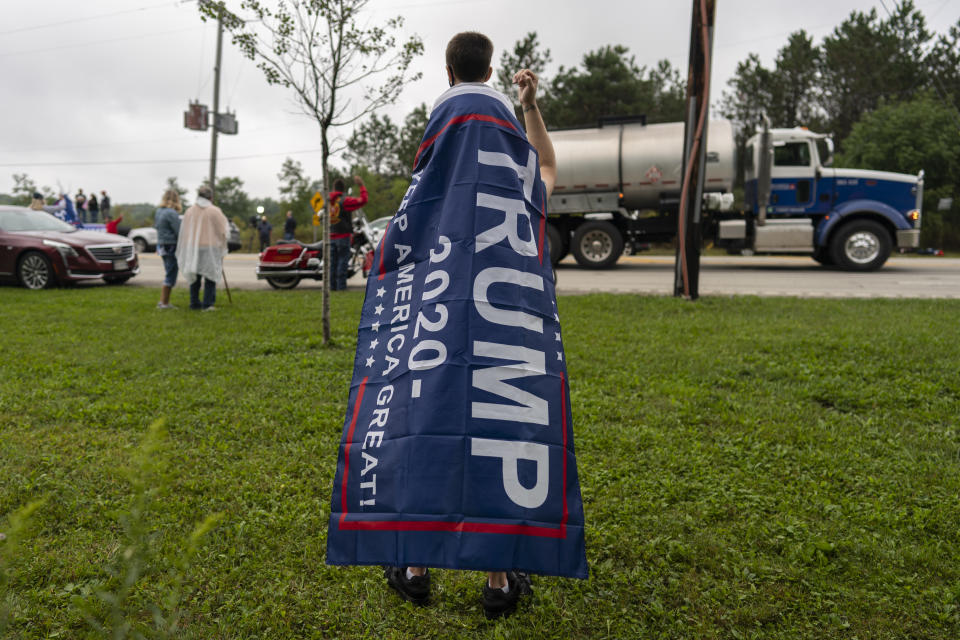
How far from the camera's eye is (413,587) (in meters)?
2.72

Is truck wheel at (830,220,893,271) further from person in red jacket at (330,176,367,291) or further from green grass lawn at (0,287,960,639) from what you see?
person in red jacket at (330,176,367,291)

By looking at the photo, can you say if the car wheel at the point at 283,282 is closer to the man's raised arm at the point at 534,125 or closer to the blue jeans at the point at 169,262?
the blue jeans at the point at 169,262

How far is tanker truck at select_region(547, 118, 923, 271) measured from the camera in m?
15.8

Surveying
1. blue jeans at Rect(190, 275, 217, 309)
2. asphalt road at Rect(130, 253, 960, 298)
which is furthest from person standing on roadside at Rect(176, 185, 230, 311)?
asphalt road at Rect(130, 253, 960, 298)

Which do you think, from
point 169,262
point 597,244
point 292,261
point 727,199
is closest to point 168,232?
point 169,262

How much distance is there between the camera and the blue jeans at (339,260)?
1247 centimetres

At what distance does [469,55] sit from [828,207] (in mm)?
15774

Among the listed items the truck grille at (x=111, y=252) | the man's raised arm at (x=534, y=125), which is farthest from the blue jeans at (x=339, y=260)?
the man's raised arm at (x=534, y=125)

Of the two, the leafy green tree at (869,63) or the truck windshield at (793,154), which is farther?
the leafy green tree at (869,63)

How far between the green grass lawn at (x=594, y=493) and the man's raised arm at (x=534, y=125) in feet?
5.47

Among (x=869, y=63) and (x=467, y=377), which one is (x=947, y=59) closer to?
(x=869, y=63)

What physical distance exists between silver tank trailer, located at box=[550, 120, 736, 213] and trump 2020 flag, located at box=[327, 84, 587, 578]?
46.2ft

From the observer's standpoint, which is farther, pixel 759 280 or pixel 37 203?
pixel 37 203

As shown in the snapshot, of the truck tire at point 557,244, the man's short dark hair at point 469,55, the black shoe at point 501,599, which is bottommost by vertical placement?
the black shoe at point 501,599
